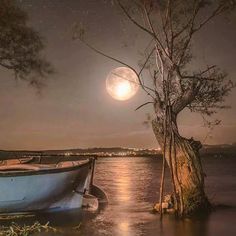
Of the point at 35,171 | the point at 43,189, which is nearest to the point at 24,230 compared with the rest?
the point at 35,171

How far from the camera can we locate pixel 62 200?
20.5m

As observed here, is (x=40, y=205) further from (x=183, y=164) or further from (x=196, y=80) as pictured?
(x=196, y=80)

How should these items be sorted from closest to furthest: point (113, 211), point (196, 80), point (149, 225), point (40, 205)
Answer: point (149, 225)
point (196, 80)
point (40, 205)
point (113, 211)

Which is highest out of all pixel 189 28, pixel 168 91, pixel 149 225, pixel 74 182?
pixel 189 28

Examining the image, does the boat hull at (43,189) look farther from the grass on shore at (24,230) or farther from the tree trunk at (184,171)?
the tree trunk at (184,171)

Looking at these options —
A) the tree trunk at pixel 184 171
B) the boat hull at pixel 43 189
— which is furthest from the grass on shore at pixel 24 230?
the tree trunk at pixel 184 171

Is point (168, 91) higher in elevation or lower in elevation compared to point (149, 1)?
lower

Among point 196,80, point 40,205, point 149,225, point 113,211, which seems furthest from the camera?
point 113,211

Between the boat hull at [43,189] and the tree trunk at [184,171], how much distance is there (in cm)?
397

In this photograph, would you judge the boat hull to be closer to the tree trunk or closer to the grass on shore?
the grass on shore

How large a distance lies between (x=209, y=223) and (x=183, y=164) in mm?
A: 2099

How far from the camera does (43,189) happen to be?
19234mm

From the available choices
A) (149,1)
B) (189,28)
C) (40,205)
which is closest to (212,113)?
(189,28)

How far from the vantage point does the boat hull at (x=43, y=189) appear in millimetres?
18594
